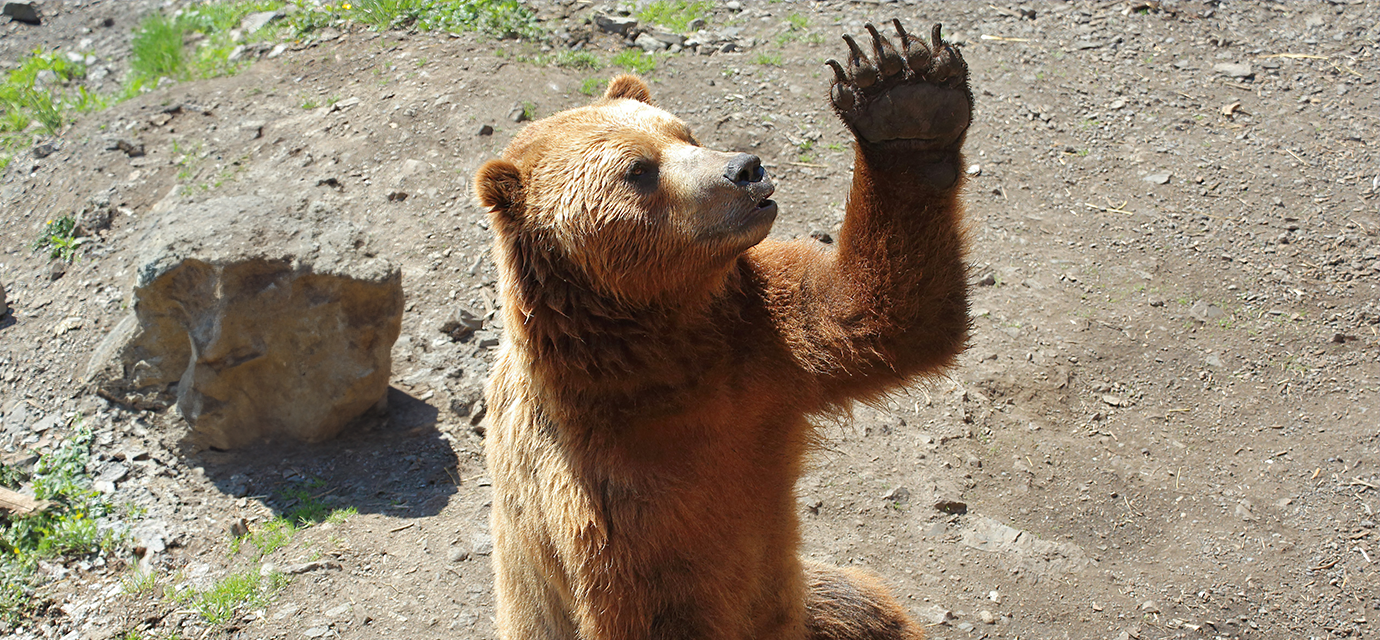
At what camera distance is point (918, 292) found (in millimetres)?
3051

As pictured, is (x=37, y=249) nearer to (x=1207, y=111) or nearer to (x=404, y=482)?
(x=404, y=482)

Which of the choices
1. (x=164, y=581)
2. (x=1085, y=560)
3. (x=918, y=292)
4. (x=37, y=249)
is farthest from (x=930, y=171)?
(x=37, y=249)

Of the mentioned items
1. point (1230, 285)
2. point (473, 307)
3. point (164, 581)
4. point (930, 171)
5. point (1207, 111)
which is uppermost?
point (930, 171)

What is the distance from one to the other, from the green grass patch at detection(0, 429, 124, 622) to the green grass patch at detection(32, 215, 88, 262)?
210 centimetres

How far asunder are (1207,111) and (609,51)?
182 inches

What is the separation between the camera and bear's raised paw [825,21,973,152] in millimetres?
2809

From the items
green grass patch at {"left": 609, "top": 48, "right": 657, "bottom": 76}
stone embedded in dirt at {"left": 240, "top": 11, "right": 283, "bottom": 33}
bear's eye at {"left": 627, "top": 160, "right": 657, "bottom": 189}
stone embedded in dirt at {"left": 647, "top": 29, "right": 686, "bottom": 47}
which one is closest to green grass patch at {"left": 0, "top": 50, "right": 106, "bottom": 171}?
stone embedded in dirt at {"left": 240, "top": 11, "right": 283, "bottom": 33}

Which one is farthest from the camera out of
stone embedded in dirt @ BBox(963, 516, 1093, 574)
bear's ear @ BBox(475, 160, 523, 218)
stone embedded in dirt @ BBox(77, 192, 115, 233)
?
stone embedded in dirt @ BBox(77, 192, 115, 233)

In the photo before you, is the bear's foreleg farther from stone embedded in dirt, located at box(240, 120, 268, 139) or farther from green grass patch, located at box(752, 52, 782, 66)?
stone embedded in dirt, located at box(240, 120, 268, 139)

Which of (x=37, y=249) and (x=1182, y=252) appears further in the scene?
(x=37, y=249)

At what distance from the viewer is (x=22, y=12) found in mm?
10945

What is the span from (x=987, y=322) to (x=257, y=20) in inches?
298

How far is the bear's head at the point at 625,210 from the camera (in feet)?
9.44

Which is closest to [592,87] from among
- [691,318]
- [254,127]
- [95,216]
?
[254,127]
